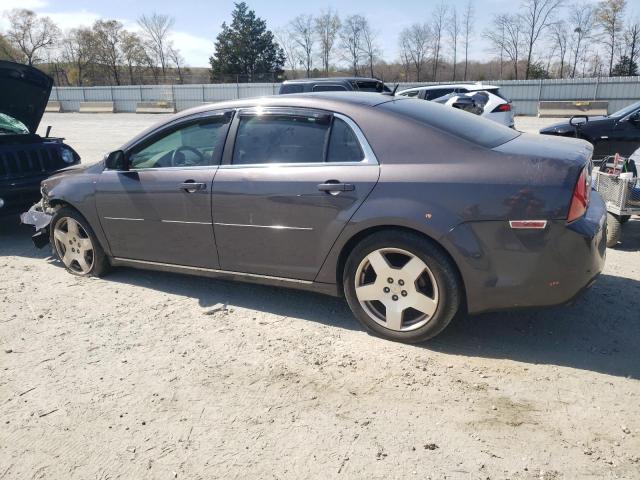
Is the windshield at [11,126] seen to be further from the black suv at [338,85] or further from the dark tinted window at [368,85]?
the dark tinted window at [368,85]

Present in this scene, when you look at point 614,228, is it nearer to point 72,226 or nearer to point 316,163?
point 316,163

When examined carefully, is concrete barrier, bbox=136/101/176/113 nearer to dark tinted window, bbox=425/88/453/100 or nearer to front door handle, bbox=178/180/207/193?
dark tinted window, bbox=425/88/453/100

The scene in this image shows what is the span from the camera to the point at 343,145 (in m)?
3.63

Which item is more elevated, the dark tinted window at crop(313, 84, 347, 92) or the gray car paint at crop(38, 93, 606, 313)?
the dark tinted window at crop(313, 84, 347, 92)

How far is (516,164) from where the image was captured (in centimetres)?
314

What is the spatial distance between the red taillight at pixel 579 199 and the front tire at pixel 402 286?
75cm

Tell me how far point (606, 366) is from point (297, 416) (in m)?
1.91

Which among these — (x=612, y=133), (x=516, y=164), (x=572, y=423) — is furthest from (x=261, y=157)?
(x=612, y=133)

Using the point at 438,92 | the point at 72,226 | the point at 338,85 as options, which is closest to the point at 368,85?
the point at 338,85

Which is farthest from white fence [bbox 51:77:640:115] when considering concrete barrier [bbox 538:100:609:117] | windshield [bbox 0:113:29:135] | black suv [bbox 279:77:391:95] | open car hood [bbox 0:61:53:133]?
windshield [bbox 0:113:29:135]

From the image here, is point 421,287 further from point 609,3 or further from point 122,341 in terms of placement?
point 609,3

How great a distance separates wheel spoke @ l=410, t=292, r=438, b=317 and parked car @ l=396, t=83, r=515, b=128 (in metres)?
10.0

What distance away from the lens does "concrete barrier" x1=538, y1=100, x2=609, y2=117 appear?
2664 centimetres

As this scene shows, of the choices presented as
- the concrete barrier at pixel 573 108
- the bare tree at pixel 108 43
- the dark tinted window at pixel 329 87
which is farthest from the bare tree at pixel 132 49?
the dark tinted window at pixel 329 87
